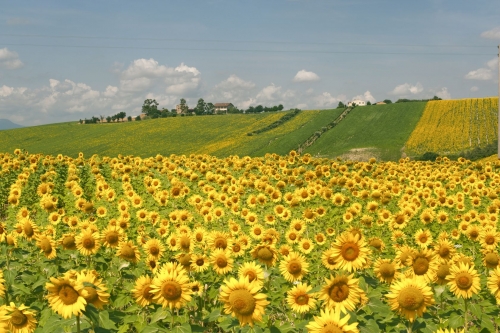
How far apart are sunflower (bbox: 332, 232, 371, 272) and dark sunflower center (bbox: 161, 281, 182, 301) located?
165 cm

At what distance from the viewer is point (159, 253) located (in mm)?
6418

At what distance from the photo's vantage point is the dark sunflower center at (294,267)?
5.44 m

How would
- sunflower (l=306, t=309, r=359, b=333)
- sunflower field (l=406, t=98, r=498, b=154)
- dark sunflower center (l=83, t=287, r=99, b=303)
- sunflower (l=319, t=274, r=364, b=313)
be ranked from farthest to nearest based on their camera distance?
1. sunflower field (l=406, t=98, r=498, b=154)
2. sunflower (l=319, t=274, r=364, b=313)
3. dark sunflower center (l=83, t=287, r=99, b=303)
4. sunflower (l=306, t=309, r=359, b=333)

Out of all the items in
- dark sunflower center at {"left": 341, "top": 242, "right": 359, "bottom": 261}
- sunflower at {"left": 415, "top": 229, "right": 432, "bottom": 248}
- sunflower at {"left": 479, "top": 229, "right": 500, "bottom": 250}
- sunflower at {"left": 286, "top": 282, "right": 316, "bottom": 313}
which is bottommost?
sunflower at {"left": 415, "top": 229, "right": 432, "bottom": 248}

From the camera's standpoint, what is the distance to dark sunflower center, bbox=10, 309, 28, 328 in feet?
12.2

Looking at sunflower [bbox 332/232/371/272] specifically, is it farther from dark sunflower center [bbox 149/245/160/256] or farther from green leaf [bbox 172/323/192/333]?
dark sunflower center [bbox 149/245/160/256]

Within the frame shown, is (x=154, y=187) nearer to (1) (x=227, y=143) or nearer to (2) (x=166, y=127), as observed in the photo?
(1) (x=227, y=143)

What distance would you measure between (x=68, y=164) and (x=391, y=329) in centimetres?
1956

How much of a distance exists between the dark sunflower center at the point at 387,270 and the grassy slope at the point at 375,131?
190ft

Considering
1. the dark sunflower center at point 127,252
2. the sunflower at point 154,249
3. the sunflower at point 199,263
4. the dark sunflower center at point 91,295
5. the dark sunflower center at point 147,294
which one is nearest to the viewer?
the dark sunflower center at point 91,295

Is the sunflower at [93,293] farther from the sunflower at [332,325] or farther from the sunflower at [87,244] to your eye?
the sunflower at [87,244]

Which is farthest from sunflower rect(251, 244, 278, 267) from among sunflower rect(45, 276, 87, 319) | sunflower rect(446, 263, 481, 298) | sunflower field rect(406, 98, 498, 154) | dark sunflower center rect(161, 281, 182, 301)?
sunflower field rect(406, 98, 498, 154)

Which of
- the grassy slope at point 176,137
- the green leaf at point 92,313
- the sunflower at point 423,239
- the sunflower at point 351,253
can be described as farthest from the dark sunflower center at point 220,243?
the grassy slope at point 176,137

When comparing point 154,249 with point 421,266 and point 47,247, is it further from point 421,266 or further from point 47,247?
point 421,266
